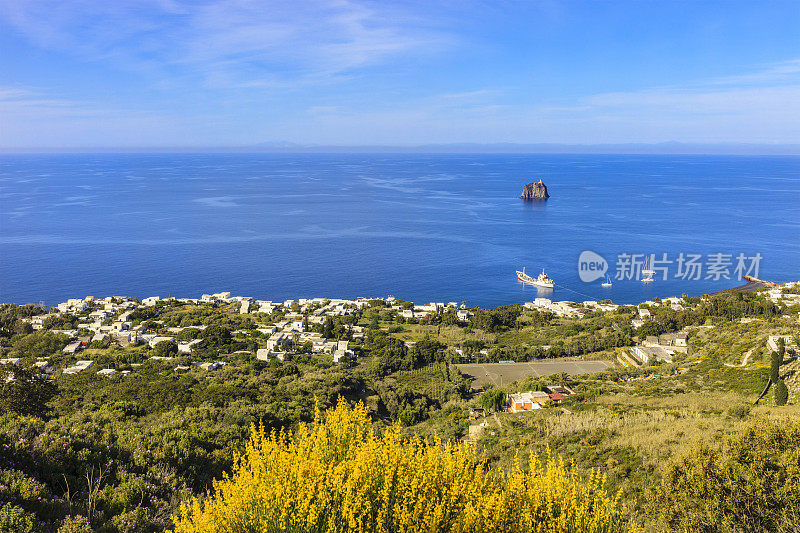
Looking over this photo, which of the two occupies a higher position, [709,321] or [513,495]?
[513,495]

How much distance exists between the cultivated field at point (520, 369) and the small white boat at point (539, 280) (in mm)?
19089

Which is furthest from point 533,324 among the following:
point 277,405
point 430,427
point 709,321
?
point 277,405

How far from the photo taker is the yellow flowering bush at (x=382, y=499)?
12.9 ft

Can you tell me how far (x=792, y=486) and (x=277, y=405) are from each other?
1188 cm

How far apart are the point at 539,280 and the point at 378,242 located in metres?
20.7

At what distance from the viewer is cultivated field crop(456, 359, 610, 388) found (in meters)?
21.4

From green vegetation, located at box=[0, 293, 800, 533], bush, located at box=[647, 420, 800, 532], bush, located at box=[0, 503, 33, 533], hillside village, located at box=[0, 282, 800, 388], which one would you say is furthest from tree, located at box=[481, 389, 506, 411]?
bush, located at box=[0, 503, 33, 533]

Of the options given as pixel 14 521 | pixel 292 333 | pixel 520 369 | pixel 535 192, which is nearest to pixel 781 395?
pixel 520 369

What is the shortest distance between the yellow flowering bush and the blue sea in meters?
35.5

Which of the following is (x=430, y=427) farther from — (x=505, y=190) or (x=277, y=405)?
(x=505, y=190)

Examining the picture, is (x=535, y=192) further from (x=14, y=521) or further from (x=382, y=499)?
(x=14, y=521)

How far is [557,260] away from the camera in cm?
5144

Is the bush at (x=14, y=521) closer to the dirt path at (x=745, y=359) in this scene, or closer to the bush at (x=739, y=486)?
the bush at (x=739, y=486)

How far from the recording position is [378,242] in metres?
57.3
